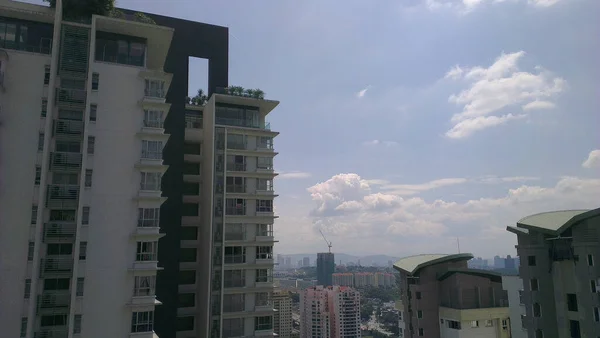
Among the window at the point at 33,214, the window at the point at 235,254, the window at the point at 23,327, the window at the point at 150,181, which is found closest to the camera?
the window at the point at 23,327

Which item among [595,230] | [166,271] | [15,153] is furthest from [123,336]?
[595,230]

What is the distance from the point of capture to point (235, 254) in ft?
134

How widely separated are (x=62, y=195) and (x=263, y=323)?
22830mm

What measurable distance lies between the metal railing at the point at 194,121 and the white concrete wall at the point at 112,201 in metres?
14.8

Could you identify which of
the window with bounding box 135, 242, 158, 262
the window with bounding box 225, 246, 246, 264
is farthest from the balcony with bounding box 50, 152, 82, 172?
the window with bounding box 225, 246, 246, 264

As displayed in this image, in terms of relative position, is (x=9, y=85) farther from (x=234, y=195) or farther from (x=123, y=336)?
(x=234, y=195)

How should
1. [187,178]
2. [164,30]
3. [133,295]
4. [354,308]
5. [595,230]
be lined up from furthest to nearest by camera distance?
[354,308]
[187,178]
[164,30]
[133,295]
[595,230]

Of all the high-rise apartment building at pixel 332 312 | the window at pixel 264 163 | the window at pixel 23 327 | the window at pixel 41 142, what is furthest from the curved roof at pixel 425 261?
the high-rise apartment building at pixel 332 312

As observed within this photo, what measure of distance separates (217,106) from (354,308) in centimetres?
10825

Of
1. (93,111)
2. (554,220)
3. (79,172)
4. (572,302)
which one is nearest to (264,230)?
(79,172)

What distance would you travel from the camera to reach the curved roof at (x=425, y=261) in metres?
34.8

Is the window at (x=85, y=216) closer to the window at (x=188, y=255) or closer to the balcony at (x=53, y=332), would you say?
the balcony at (x=53, y=332)

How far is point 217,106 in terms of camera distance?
4278cm

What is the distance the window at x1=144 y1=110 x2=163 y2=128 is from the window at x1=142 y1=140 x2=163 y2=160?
51.4 inches
